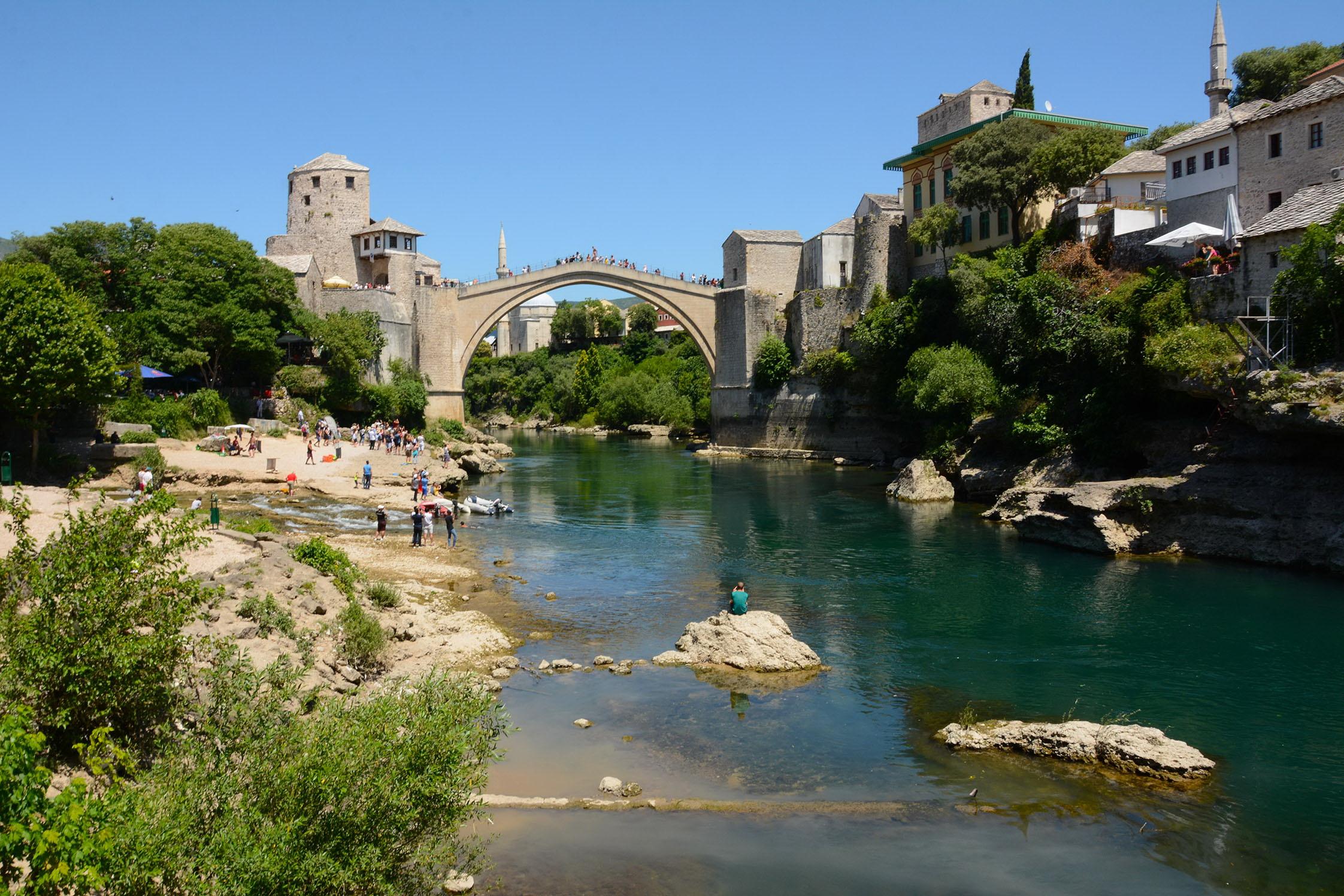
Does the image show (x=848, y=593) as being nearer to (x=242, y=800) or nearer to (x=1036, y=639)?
(x=1036, y=639)

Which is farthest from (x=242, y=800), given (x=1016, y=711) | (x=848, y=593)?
(x=848, y=593)

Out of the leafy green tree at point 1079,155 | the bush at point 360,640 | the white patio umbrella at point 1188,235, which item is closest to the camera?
the bush at point 360,640

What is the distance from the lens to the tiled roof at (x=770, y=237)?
54438 mm

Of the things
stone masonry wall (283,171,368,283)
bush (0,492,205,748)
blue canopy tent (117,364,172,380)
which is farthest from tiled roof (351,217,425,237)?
bush (0,492,205,748)

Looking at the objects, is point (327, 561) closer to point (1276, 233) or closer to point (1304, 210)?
point (1276, 233)

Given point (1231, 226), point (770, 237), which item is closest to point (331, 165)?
point (770, 237)

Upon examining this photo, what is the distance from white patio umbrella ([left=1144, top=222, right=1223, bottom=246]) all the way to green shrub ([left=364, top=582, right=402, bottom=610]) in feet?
74.0

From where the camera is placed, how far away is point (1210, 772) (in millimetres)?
11859

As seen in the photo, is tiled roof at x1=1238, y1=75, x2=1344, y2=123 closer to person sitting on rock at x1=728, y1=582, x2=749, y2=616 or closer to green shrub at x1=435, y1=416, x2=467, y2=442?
person sitting on rock at x1=728, y1=582, x2=749, y2=616

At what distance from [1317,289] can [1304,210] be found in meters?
2.97

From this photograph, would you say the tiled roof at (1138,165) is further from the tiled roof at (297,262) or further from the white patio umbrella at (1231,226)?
the tiled roof at (297,262)

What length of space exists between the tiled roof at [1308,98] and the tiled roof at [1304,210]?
2258mm

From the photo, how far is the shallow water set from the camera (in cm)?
971

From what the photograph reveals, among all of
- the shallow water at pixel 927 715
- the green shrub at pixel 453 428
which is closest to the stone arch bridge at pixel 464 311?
the green shrub at pixel 453 428
